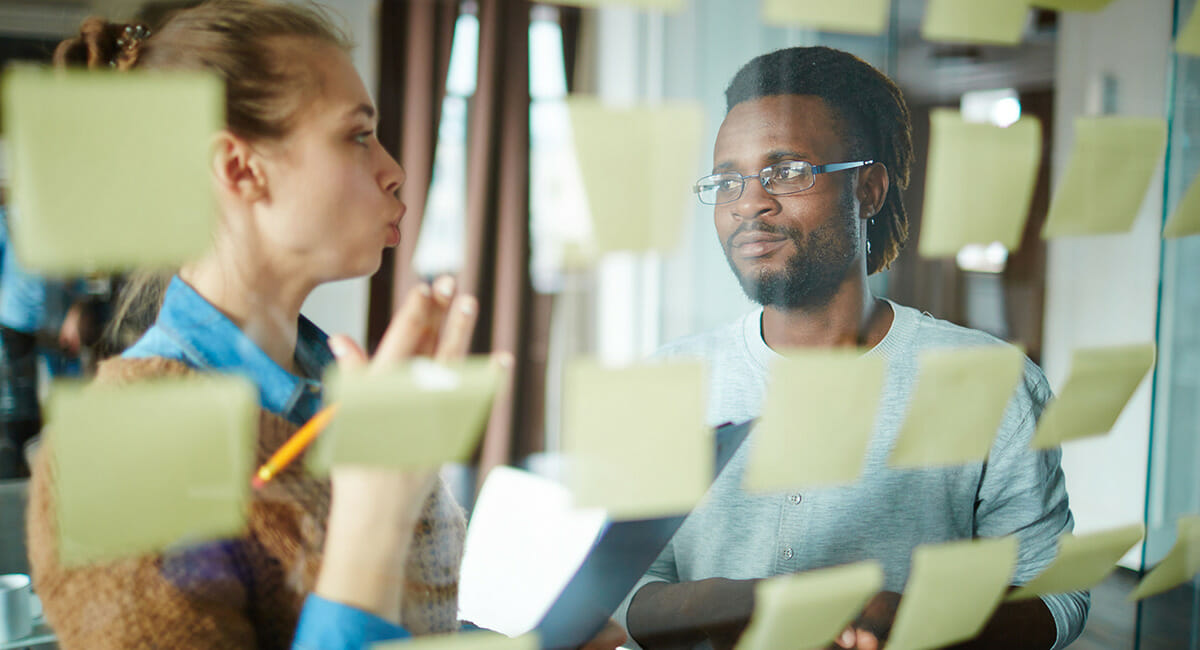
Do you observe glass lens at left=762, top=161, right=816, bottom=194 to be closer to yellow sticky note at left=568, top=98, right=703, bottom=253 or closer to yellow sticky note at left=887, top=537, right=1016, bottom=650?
yellow sticky note at left=568, top=98, right=703, bottom=253

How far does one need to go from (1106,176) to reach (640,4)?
38cm

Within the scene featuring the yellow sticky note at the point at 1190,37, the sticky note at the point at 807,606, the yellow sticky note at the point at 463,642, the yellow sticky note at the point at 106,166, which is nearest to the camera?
the yellow sticky note at the point at 106,166

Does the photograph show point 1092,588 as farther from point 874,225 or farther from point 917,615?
point 874,225

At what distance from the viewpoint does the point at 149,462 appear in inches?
12.4

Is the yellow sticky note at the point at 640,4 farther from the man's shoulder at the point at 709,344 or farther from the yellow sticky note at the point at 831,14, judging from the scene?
the man's shoulder at the point at 709,344

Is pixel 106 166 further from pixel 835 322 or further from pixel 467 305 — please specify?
pixel 835 322

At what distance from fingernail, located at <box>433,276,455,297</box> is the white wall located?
1.39 feet

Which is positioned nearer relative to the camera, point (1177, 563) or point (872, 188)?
point (872, 188)

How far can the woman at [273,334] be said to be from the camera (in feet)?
1.03

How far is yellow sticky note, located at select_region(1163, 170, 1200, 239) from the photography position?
601 mm

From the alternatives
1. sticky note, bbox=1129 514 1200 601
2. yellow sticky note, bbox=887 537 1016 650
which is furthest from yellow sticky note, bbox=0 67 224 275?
sticky note, bbox=1129 514 1200 601

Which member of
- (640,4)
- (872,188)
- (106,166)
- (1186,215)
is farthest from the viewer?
(1186,215)

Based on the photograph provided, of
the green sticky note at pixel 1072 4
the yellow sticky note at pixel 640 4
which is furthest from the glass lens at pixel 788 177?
the green sticky note at pixel 1072 4

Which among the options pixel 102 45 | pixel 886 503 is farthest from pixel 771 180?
pixel 102 45
